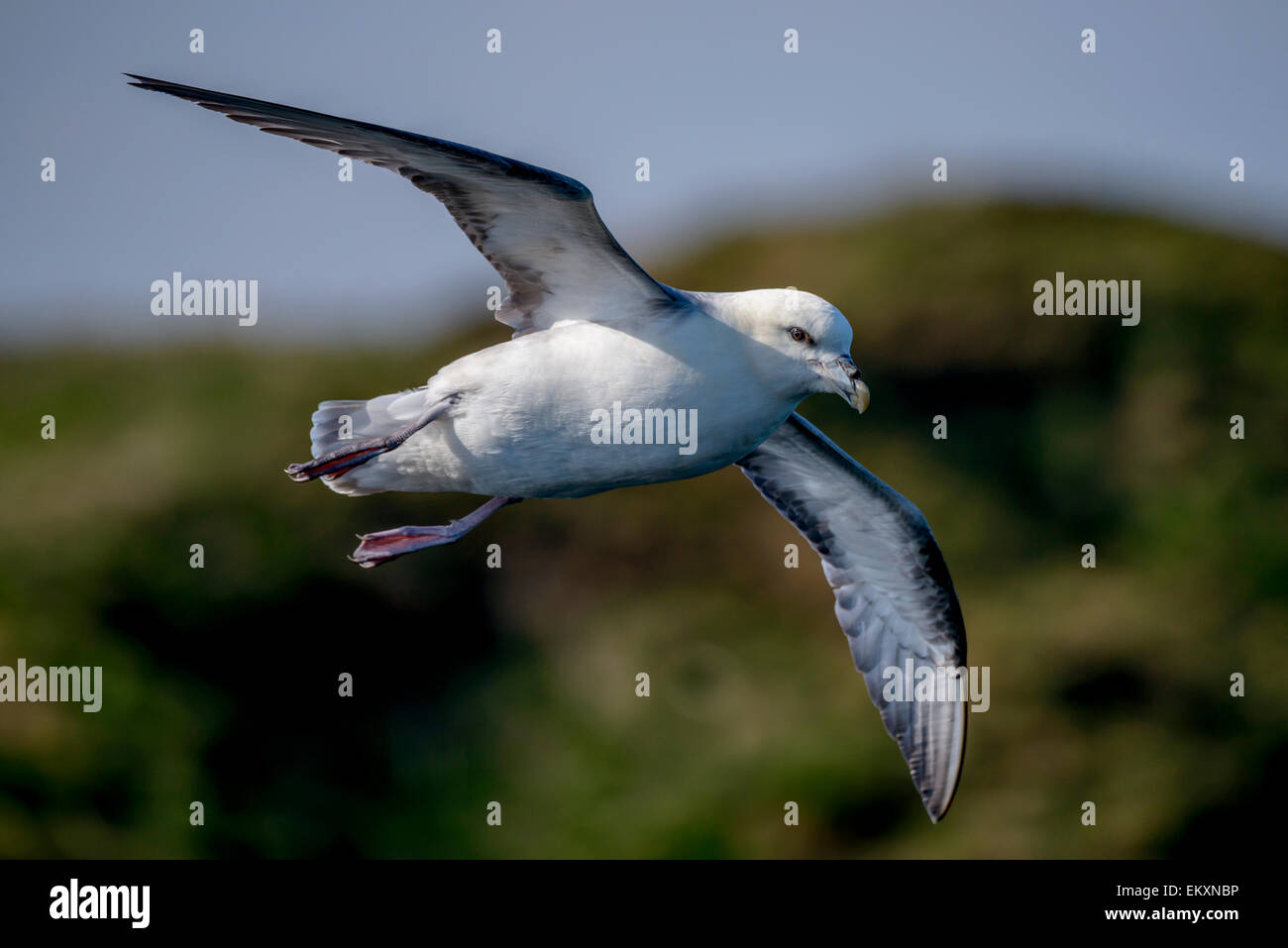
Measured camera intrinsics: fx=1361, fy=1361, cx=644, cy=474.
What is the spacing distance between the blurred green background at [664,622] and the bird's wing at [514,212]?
48.5 feet

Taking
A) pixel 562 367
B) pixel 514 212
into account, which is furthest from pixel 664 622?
pixel 514 212

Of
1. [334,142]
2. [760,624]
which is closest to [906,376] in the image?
[760,624]

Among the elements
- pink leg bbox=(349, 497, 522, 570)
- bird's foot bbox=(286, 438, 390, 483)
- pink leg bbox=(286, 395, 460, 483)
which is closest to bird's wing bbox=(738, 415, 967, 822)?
pink leg bbox=(349, 497, 522, 570)

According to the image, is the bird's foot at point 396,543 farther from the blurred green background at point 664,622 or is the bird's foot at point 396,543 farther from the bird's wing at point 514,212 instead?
the blurred green background at point 664,622

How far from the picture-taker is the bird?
21.1 ft

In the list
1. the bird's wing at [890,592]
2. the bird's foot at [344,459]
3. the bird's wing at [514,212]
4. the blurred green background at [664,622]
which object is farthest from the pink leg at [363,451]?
the blurred green background at [664,622]

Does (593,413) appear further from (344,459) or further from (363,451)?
(344,459)

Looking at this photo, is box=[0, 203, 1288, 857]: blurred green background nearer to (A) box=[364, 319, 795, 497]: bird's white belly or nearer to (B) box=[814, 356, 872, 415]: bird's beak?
(A) box=[364, 319, 795, 497]: bird's white belly

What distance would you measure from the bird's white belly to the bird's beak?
31cm

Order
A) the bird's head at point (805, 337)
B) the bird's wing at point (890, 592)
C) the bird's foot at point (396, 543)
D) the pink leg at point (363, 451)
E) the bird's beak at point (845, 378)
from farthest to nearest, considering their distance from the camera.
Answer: the bird's wing at point (890, 592) → the bird's foot at point (396, 543) → the pink leg at point (363, 451) → the bird's head at point (805, 337) → the bird's beak at point (845, 378)

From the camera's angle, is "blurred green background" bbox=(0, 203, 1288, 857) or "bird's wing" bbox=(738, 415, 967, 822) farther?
"blurred green background" bbox=(0, 203, 1288, 857)

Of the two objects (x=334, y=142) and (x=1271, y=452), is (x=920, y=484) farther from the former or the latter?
(x=334, y=142)

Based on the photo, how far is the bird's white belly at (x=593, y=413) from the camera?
6.50 meters
